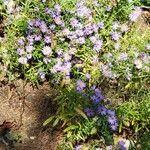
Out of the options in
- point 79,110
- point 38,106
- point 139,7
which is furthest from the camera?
point 139,7

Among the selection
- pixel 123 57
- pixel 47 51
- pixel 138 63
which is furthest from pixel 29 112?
pixel 138 63

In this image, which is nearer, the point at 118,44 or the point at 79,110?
the point at 79,110

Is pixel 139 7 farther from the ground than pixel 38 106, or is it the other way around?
pixel 139 7

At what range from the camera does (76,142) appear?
439 cm

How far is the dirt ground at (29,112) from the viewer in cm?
444

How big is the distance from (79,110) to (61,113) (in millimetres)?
176

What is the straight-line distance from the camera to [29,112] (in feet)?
15.2

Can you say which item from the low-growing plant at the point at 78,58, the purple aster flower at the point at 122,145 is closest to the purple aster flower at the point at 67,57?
the low-growing plant at the point at 78,58

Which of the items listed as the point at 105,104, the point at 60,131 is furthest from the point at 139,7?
the point at 60,131

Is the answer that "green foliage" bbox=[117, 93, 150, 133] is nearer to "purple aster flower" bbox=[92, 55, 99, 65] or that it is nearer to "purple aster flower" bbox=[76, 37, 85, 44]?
"purple aster flower" bbox=[92, 55, 99, 65]

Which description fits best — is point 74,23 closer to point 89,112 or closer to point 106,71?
point 106,71

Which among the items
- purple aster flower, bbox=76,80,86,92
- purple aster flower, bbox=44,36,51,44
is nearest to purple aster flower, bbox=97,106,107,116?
purple aster flower, bbox=76,80,86,92

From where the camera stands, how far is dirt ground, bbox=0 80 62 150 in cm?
444

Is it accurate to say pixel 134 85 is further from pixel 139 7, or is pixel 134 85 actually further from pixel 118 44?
pixel 139 7
